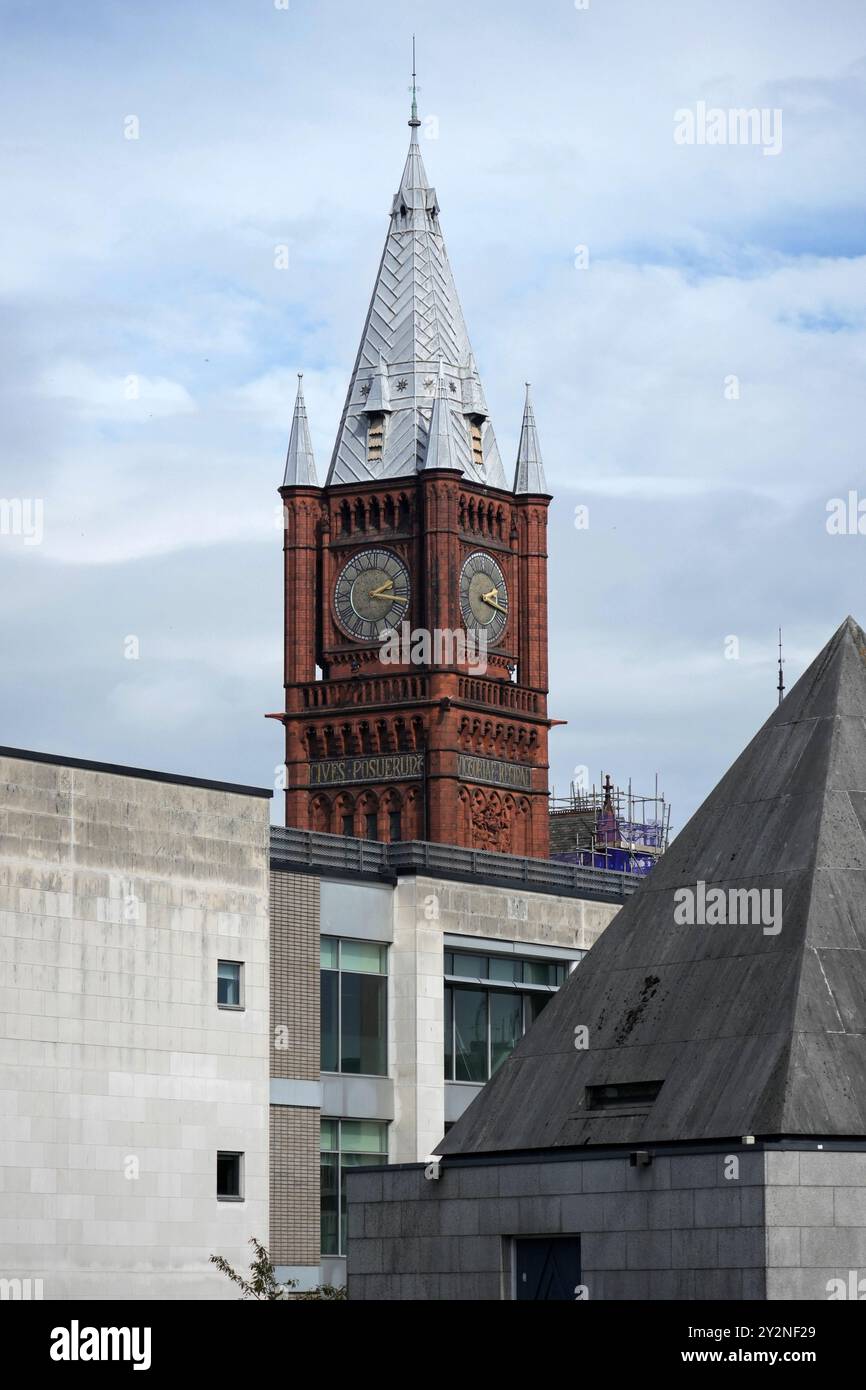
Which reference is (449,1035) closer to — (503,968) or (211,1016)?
(503,968)

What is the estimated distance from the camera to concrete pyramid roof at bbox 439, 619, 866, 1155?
97.8 feet

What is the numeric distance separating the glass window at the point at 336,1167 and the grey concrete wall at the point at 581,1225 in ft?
55.1

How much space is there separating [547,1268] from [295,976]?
19.6 meters

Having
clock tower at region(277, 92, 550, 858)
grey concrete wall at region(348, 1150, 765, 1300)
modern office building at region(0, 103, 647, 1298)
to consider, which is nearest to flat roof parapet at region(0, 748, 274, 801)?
modern office building at region(0, 103, 647, 1298)

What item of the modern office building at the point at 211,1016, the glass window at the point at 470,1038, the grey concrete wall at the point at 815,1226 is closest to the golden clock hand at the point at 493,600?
the modern office building at the point at 211,1016

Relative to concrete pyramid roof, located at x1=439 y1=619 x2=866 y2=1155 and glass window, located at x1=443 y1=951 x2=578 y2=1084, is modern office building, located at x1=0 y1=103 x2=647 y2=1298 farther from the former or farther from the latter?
concrete pyramid roof, located at x1=439 y1=619 x2=866 y2=1155

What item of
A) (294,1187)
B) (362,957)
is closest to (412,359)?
(362,957)

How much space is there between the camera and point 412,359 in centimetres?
13075

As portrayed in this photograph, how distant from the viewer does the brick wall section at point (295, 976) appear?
5056 cm

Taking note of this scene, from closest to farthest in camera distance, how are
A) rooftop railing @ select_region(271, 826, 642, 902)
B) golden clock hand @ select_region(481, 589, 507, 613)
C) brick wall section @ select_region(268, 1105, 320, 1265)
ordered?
brick wall section @ select_region(268, 1105, 320, 1265)
rooftop railing @ select_region(271, 826, 642, 902)
golden clock hand @ select_region(481, 589, 507, 613)

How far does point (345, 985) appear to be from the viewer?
52469 millimetres

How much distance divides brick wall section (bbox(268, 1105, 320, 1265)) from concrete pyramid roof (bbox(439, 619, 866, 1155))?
1682cm
